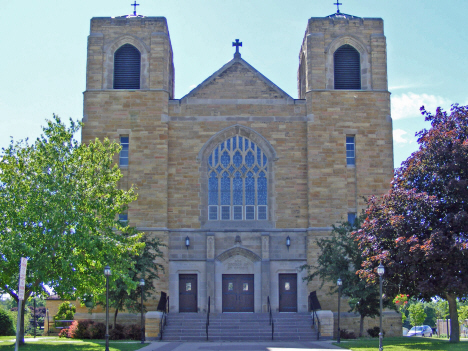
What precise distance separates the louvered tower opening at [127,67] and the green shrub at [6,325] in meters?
12.6

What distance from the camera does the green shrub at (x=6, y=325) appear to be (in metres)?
28.3

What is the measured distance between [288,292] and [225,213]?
16.4 feet

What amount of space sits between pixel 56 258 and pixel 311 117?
15.2 metres

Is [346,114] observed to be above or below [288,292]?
above

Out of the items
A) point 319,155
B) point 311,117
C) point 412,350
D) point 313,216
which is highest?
point 311,117

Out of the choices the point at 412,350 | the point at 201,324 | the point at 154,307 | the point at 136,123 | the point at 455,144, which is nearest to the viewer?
the point at 412,350

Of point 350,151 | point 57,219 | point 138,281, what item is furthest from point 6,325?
point 350,151

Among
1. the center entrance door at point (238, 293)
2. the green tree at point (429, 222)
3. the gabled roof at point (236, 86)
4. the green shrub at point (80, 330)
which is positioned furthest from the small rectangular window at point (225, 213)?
the green tree at point (429, 222)

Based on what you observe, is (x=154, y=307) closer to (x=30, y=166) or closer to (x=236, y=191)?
(x=236, y=191)

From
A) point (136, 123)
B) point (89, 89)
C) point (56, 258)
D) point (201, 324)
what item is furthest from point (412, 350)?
point (89, 89)

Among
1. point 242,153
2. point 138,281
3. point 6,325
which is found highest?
point 242,153

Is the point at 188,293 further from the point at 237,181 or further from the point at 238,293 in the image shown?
the point at 237,181

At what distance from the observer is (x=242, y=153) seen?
30.8 meters

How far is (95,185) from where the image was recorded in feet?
74.1
